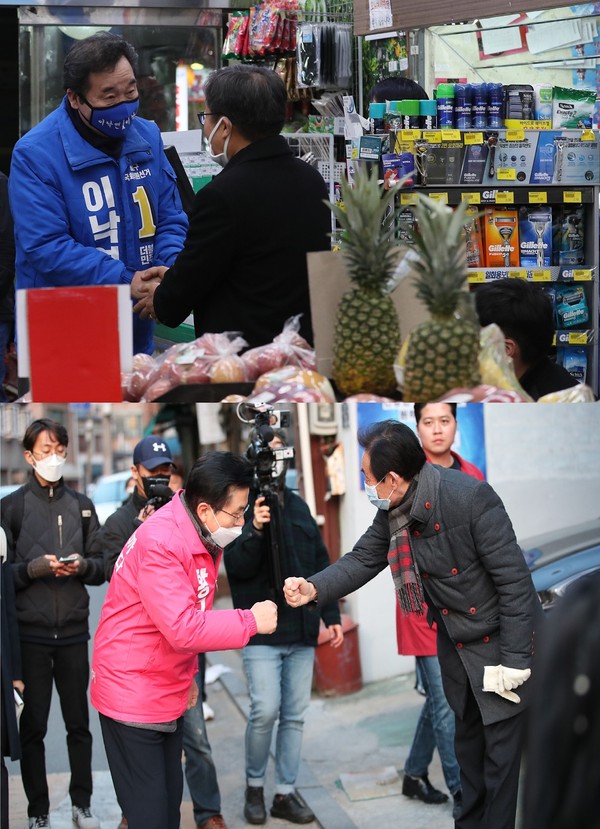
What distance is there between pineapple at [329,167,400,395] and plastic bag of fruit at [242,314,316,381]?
19 centimetres

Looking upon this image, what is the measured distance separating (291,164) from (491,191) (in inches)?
140

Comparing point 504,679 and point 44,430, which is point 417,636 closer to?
point 504,679

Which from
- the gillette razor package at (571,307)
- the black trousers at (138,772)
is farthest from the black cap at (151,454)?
the gillette razor package at (571,307)

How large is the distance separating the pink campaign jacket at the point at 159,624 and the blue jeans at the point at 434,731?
165 cm

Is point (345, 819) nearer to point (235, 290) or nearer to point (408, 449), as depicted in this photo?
point (408, 449)

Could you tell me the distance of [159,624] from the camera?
11.7 feet

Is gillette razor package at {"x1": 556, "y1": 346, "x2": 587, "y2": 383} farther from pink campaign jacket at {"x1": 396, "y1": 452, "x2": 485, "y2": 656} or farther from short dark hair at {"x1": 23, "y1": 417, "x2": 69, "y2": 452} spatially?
short dark hair at {"x1": 23, "y1": 417, "x2": 69, "y2": 452}

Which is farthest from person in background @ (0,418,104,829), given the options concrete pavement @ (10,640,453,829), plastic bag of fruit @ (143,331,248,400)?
plastic bag of fruit @ (143,331,248,400)

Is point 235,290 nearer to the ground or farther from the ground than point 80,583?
farther from the ground

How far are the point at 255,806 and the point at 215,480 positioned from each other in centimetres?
222

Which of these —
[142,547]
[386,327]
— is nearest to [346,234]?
[386,327]

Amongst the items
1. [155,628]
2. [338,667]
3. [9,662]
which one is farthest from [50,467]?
[338,667]

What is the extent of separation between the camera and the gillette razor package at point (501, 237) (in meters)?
7.34

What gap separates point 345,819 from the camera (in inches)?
208
